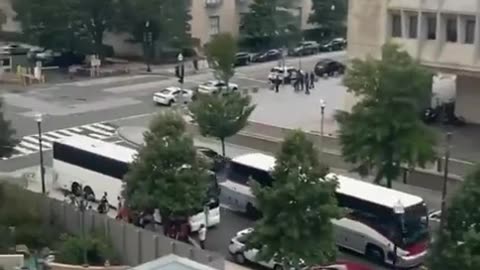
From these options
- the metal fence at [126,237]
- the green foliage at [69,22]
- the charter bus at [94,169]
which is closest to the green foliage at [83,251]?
the metal fence at [126,237]

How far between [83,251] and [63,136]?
1739 centimetres

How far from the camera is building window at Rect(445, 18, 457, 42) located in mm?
38191

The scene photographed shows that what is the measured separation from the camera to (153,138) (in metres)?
26.6

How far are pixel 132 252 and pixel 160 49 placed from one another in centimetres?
3622

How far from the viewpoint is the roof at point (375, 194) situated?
26.2 m

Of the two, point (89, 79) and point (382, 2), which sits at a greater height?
point (382, 2)

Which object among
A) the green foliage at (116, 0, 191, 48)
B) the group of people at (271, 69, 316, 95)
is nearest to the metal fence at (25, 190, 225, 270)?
the group of people at (271, 69, 316, 95)

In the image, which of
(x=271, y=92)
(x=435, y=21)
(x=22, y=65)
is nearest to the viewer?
(x=435, y=21)

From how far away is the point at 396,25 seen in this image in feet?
132

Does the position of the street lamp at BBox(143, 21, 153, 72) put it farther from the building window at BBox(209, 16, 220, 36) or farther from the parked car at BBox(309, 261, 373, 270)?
the parked car at BBox(309, 261, 373, 270)

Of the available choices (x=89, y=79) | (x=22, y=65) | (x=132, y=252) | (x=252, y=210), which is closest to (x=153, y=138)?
(x=132, y=252)

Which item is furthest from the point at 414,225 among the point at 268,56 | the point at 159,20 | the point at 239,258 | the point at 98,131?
the point at 268,56

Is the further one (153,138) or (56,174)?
(56,174)

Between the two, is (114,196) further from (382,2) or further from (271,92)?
(271,92)
